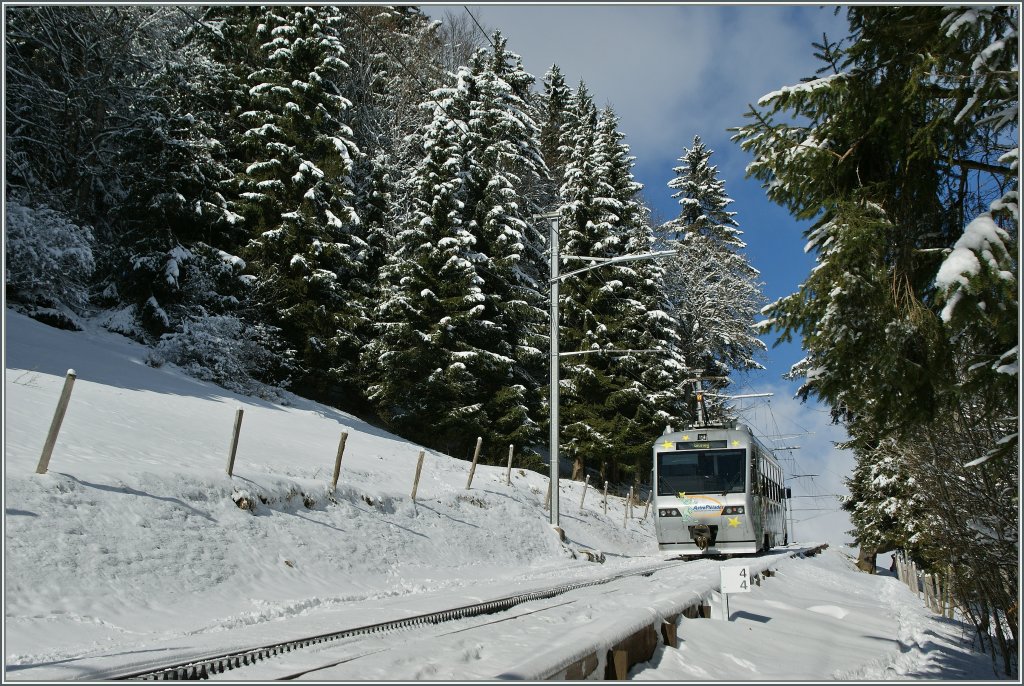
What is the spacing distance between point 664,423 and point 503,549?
69.6 feet

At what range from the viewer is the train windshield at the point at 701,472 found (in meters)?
21.6

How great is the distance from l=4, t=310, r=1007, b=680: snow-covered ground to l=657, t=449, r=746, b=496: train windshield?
2517mm

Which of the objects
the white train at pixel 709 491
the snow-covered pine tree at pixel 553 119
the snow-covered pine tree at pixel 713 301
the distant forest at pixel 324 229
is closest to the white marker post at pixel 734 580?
the white train at pixel 709 491

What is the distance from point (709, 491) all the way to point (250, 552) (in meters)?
13.6

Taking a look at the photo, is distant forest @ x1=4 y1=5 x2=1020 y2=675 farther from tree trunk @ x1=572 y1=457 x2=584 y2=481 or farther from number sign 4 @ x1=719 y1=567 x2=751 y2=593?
number sign 4 @ x1=719 y1=567 x2=751 y2=593

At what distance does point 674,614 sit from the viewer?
347 inches

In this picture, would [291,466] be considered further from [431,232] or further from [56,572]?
[431,232]

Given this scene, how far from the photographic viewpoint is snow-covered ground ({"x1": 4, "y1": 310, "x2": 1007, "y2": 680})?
818 centimetres

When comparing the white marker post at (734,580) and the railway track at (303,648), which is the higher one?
the white marker post at (734,580)

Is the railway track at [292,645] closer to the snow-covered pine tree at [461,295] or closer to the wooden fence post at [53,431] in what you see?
the wooden fence post at [53,431]

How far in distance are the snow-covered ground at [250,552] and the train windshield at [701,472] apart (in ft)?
8.26

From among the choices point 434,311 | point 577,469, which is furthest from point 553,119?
point 434,311

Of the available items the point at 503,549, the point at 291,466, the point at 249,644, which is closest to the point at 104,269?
the point at 291,466

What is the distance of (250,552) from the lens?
11414 millimetres
